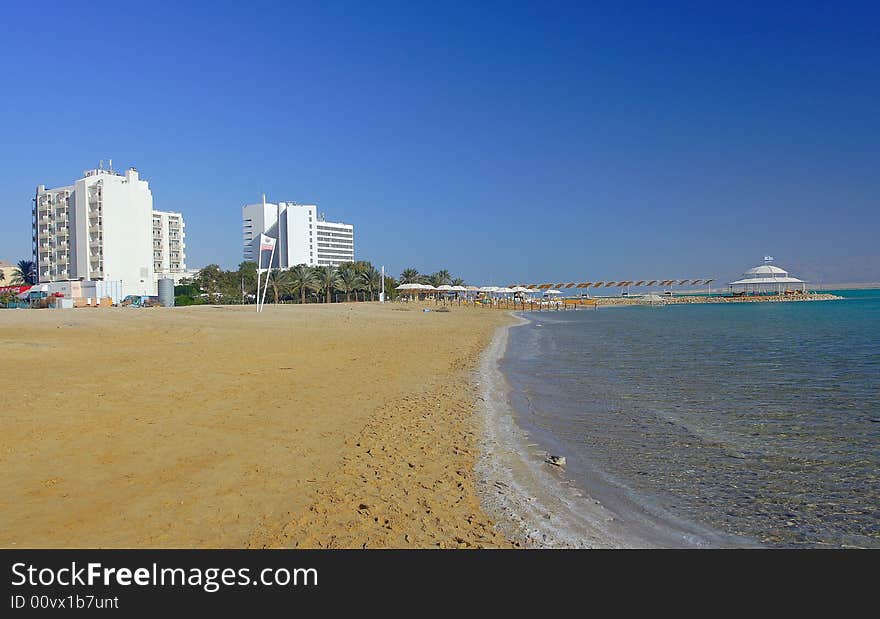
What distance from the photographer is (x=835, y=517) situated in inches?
211

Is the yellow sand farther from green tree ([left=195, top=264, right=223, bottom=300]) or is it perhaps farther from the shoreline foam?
green tree ([left=195, top=264, right=223, bottom=300])

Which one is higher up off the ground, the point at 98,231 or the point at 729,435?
the point at 98,231

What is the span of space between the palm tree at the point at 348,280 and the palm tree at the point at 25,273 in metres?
47.9

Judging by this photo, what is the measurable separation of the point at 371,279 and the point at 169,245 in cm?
4831

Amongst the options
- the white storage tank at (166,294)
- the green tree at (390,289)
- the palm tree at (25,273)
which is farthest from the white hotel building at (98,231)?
the green tree at (390,289)

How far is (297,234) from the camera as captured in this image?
142 m

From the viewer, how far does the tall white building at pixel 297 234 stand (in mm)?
141625

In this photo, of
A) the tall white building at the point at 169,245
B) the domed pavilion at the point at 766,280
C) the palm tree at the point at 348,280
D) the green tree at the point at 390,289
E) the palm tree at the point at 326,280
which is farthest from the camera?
the domed pavilion at the point at 766,280

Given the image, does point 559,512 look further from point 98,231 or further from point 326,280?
point 98,231

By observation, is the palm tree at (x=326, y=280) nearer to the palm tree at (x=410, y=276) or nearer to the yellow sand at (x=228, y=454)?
the palm tree at (x=410, y=276)

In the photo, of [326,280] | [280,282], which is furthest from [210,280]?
[326,280]

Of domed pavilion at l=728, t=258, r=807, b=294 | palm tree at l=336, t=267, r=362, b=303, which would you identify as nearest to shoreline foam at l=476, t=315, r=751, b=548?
palm tree at l=336, t=267, r=362, b=303
